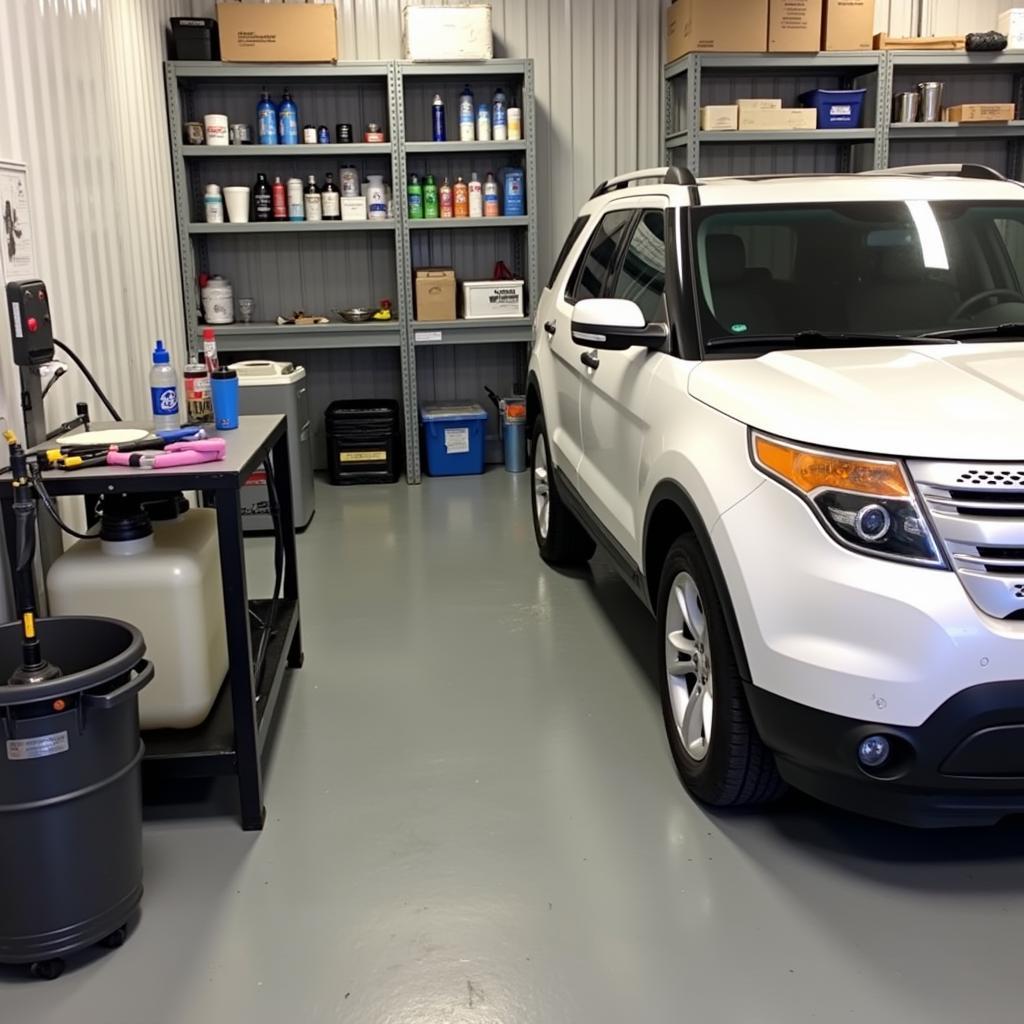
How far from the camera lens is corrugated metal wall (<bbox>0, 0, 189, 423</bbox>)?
11.1ft

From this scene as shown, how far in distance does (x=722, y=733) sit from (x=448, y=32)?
527 cm

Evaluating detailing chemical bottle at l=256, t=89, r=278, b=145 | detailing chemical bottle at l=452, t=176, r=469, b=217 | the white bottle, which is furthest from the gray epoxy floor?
detailing chemical bottle at l=256, t=89, r=278, b=145

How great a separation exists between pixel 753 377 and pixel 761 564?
56cm

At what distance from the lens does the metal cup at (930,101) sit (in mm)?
6787

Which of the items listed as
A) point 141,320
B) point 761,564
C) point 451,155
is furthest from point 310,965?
point 451,155

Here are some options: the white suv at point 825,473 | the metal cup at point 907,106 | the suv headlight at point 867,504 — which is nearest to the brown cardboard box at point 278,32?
the white suv at point 825,473

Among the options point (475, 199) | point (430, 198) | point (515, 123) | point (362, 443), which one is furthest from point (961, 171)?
point (362, 443)

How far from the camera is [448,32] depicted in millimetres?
6375

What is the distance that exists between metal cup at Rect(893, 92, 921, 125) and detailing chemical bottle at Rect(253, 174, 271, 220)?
13.5 ft

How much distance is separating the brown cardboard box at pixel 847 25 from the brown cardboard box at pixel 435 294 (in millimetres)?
2820

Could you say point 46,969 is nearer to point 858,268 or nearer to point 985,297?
point 858,268

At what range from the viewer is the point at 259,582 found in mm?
4777

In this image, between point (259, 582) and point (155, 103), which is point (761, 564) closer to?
point (259, 582)

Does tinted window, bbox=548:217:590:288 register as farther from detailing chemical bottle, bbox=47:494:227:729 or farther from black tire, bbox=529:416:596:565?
detailing chemical bottle, bbox=47:494:227:729
